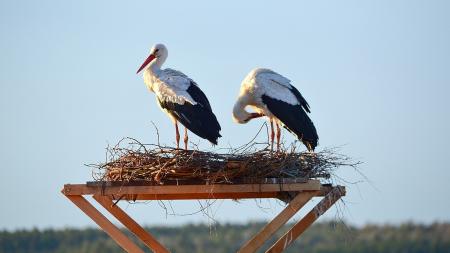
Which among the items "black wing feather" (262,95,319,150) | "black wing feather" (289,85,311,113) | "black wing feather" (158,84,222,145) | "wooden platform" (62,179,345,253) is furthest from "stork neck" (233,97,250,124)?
"wooden platform" (62,179,345,253)

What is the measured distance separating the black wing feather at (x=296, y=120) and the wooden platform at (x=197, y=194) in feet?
8.02

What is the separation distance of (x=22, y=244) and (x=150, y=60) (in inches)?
214

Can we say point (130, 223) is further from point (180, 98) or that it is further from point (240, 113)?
point (240, 113)

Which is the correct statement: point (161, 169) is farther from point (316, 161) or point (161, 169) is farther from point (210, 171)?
point (316, 161)

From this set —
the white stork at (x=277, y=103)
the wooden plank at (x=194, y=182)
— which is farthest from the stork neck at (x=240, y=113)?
the wooden plank at (x=194, y=182)

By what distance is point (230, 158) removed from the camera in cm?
952

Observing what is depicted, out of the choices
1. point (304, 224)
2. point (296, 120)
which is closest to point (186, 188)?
point (304, 224)

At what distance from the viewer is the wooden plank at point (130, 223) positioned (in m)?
9.16

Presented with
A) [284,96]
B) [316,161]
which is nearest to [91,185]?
[316,161]

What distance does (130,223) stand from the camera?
30.7 feet

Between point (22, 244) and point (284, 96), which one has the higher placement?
point (284, 96)

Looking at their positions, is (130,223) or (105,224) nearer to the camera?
(105,224)

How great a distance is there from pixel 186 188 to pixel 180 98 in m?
2.53

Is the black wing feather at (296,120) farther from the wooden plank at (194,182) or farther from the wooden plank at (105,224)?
the wooden plank at (105,224)
